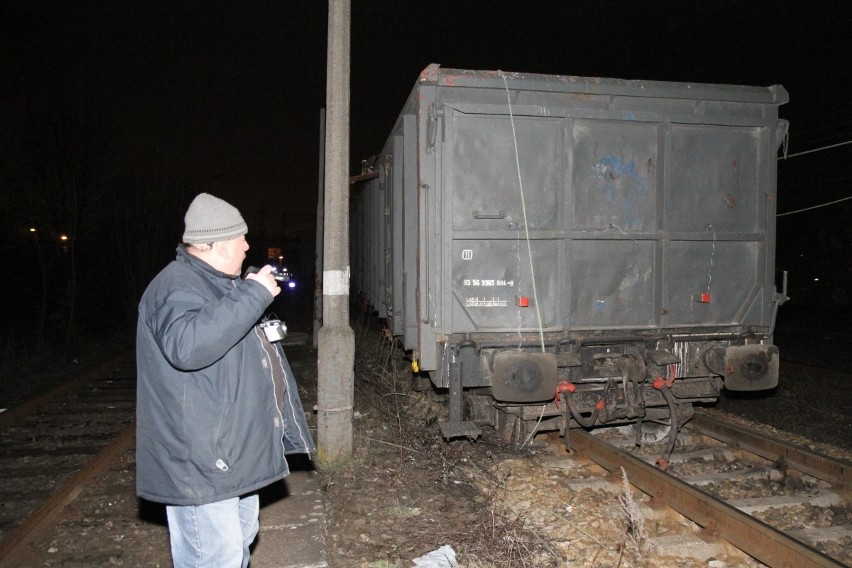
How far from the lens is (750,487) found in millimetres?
4777

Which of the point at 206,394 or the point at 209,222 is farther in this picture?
the point at 209,222

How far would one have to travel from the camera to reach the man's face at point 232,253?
8.60 feet

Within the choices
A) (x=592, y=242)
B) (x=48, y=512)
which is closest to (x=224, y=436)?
(x=48, y=512)

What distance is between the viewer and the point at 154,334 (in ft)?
7.63

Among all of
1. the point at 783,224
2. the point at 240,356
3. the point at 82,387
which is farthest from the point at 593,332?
the point at 783,224

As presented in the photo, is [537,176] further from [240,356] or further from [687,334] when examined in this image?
[240,356]

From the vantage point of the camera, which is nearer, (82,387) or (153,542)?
(153,542)

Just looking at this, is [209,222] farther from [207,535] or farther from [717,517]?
[717,517]

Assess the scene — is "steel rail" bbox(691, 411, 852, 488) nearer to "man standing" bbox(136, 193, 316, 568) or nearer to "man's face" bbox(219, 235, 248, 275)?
"man standing" bbox(136, 193, 316, 568)

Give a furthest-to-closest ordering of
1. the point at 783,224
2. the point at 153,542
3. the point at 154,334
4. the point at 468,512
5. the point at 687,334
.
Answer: the point at 783,224
the point at 687,334
the point at 468,512
the point at 153,542
the point at 154,334

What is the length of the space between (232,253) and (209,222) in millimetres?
170

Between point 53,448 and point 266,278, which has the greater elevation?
point 266,278

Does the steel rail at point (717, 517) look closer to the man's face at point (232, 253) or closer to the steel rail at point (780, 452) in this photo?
the steel rail at point (780, 452)

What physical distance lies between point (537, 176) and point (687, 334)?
1932 mm
